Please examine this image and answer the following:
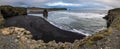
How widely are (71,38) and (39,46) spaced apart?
1275cm

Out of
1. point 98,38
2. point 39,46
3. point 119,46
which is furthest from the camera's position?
point 39,46

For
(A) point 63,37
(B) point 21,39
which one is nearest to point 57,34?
(A) point 63,37

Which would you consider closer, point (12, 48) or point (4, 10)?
point (12, 48)

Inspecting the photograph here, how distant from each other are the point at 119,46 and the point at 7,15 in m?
56.4

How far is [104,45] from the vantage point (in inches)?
619

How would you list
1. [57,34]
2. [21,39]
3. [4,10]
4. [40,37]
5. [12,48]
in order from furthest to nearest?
[4,10] < [57,34] < [40,37] < [21,39] < [12,48]

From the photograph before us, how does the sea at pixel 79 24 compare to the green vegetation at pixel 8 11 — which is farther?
the green vegetation at pixel 8 11

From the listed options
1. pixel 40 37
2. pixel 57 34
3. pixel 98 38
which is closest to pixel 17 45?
pixel 98 38

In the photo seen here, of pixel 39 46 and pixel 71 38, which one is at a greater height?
pixel 39 46

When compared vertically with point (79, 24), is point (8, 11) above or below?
above

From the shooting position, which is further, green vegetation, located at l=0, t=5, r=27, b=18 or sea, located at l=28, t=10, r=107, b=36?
green vegetation, located at l=0, t=5, r=27, b=18

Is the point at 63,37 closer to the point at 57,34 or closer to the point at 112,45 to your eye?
the point at 57,34

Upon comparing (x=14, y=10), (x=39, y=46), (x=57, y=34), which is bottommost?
(x=14, y=10)

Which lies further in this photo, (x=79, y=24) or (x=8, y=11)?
(x=8, y=11)
